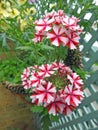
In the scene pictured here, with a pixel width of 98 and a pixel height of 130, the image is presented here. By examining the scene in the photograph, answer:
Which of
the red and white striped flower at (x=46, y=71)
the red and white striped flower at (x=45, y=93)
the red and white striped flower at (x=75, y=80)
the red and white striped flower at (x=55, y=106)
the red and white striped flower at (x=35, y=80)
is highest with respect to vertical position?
the red and white striped flower at (x=46, y=71)

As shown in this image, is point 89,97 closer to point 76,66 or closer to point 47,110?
point 76,66

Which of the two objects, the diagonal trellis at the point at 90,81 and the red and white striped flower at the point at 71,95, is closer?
the red and white striped flower at the point at 71,95

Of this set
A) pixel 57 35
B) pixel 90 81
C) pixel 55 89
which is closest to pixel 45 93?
pixel 55 89

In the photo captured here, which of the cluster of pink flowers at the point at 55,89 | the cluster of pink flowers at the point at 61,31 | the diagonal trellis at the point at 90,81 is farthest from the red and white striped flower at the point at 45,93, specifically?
the diagonal trellis at the point at 90,81

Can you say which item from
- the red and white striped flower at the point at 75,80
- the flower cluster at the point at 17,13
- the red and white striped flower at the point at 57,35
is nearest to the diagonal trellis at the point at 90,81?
the flower cluster at the point at 17,13

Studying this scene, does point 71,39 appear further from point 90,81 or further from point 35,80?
point 90,81

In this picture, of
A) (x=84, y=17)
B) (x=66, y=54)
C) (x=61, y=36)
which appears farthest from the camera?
(x=84, y=17)

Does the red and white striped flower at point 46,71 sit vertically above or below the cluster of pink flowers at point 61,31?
below

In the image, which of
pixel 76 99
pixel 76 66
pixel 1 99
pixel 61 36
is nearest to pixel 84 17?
pixel 76 66

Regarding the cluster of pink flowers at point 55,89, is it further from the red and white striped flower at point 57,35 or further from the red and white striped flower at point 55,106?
the red and white striped flower at point 57,35
